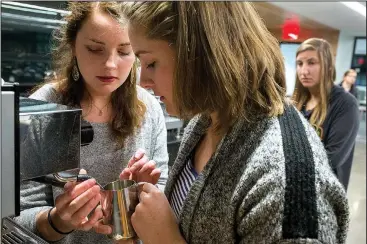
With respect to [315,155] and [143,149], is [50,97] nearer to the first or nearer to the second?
[143,149]

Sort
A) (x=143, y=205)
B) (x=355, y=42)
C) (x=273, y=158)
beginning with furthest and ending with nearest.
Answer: (x=355, y=42), (x=143, y=205), (x=273, y=158)

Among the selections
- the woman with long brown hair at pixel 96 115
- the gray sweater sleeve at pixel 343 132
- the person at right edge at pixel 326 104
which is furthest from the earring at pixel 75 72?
the gray sweater sleeve at pixel 343 132

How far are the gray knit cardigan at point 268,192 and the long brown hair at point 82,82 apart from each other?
193 millimetres

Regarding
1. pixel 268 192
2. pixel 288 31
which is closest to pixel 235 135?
pixel 268 192

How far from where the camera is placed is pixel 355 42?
4.71 m

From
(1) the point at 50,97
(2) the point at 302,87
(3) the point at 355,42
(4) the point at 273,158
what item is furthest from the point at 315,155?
(3) the point at 355,42

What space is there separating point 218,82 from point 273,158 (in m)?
0.13

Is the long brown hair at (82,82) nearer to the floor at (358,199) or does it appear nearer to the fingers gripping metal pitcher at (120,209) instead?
the fingers gripping metal pitcher at (120,209)

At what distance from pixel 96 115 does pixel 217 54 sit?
0.24 meters

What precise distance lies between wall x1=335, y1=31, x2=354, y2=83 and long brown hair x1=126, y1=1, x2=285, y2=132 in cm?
386

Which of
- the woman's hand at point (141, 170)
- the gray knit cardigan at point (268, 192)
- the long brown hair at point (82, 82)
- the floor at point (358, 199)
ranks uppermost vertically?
the long brown hair at point (82, 82)

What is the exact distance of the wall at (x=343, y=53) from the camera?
4188 millimetres

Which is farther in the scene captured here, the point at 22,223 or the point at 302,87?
the point at 302,87

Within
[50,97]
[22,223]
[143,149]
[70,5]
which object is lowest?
[22,223]
